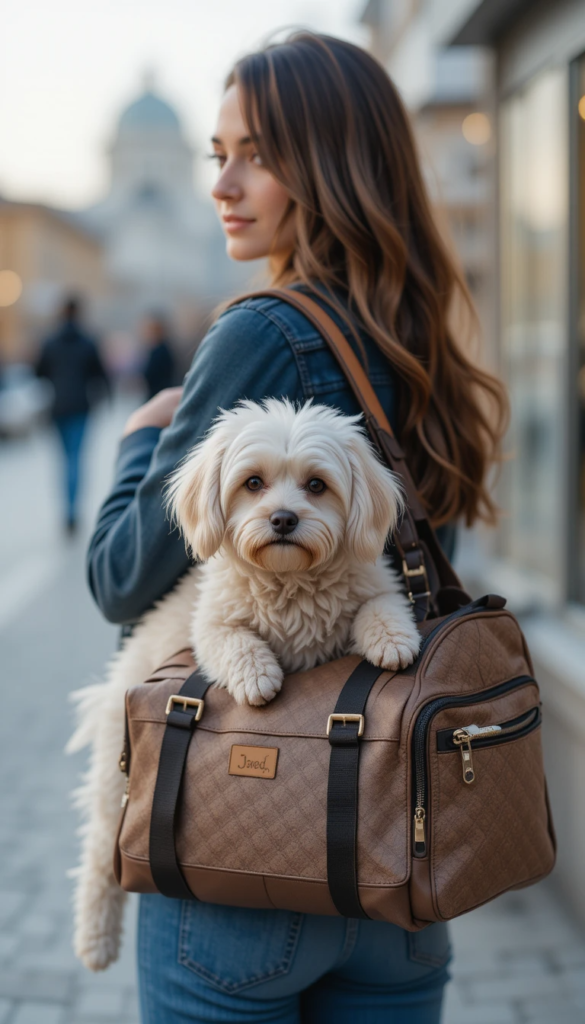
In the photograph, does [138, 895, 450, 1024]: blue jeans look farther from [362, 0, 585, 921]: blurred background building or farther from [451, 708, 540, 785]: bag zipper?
[362, 0, 585, 921]: blurred background building

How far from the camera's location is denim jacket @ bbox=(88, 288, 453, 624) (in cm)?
165

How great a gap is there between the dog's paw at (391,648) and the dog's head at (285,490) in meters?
0.16

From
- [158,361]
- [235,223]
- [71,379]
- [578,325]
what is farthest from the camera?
[158,361]

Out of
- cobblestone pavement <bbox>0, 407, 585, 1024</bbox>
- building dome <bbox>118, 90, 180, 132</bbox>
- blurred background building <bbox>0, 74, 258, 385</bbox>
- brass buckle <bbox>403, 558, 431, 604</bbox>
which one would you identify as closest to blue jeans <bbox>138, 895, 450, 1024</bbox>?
brass buckle <bbox>403, 558, 431, 604</bbox>

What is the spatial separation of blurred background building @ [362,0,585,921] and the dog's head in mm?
1948

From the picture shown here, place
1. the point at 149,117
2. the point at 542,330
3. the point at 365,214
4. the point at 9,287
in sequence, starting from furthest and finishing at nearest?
the point at 149,117, the point at 9,287, the point at 542,330, the point at 365,214

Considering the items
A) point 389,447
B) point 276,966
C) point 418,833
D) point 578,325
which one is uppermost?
point 578,325

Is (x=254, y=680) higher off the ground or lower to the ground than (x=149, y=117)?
lower

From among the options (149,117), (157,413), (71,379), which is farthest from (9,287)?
(157,413)

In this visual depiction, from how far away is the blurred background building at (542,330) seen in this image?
356cm

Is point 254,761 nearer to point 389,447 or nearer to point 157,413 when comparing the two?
point 389,447

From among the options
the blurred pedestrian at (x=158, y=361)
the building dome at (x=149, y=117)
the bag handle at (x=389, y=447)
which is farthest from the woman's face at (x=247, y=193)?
the building dome at (x=149, y=117)

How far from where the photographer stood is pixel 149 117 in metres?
102

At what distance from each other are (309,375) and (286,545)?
1.14 feet
